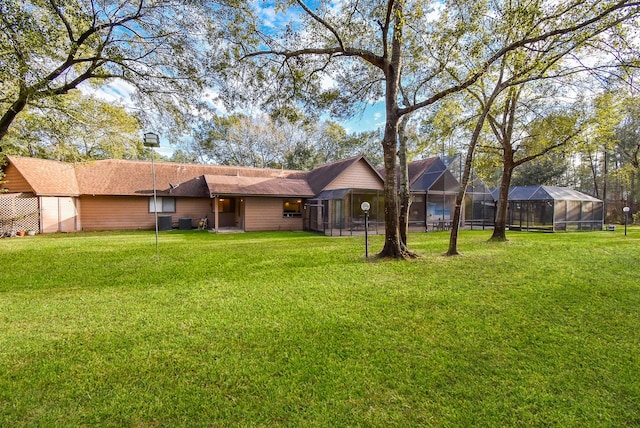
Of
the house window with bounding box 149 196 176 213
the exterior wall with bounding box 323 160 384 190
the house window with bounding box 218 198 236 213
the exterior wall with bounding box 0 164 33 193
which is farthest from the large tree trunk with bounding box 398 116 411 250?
the exterior wall with bounding box 0 164 33 193

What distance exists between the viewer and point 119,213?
16.2 meters

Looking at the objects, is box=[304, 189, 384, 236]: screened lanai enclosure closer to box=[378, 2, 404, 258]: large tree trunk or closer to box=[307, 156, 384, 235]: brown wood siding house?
box=[307, 156, 384, 235]: brown wood siding house

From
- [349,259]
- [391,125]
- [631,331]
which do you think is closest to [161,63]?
[391,125]

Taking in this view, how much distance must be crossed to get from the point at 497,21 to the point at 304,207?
12771 mm

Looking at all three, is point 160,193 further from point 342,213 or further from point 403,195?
point 403,195

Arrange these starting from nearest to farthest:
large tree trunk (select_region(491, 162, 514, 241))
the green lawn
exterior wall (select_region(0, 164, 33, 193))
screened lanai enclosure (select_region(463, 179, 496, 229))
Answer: the green lawn
large tree trunk (select_region(491, 162, 514, 241))
exterior wall (select_region(0, 164, 33, 193))
screened lanai enclosure (select_region(463, 179, 496, 229))

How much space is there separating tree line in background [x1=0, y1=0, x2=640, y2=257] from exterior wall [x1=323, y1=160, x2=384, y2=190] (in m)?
6.98

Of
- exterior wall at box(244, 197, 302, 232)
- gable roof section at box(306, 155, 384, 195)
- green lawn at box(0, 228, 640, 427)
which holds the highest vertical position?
gable roof section at box(306, 155, 384, 195)

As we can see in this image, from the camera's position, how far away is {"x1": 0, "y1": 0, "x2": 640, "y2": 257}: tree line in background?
249 inches

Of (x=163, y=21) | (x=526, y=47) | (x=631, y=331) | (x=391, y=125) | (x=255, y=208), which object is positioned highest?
(x=163, y=21)

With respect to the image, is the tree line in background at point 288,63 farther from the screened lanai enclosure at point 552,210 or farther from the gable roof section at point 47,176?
the screened lanai enclosure at point 552,210

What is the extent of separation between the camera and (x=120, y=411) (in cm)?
226

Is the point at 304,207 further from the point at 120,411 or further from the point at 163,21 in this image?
the point at 120,411

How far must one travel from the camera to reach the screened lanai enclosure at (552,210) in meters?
17.5
